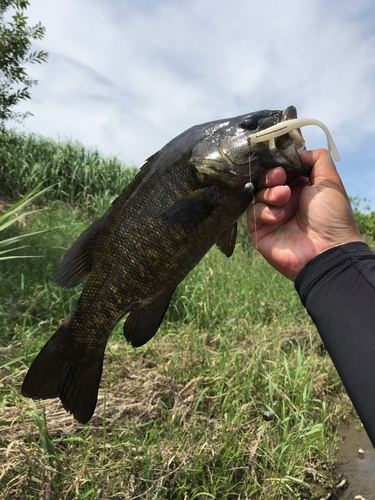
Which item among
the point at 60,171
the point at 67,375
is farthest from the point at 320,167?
the point at 60,171

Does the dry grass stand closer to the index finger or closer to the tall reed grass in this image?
the index finger

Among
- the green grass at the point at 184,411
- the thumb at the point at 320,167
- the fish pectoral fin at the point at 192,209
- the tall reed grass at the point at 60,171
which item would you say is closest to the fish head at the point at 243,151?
the fish pectoral fin at the point at 192,209

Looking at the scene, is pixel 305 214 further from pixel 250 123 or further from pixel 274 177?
pixel 250 123

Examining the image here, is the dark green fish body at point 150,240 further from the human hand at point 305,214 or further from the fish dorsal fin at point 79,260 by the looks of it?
the human hand at point 305,214

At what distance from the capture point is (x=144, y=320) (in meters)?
1.76

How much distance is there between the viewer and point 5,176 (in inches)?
370

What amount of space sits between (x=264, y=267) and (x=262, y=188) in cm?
582

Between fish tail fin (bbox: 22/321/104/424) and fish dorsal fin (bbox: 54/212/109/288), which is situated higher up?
fish dorsal fin (bbox: 54/212/109/288)

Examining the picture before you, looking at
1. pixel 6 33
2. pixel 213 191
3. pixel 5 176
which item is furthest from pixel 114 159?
pixel 213 191

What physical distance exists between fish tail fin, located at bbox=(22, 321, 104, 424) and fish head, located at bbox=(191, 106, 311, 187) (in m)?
1.08

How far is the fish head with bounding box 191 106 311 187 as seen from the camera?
1621mm

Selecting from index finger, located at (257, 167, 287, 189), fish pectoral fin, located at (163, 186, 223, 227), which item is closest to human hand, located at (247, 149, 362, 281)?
index finger, located at (257, 167, 287, 189)

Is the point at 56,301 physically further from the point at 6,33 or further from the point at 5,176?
the point at 5,176

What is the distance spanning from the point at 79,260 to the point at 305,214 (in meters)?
1.25
